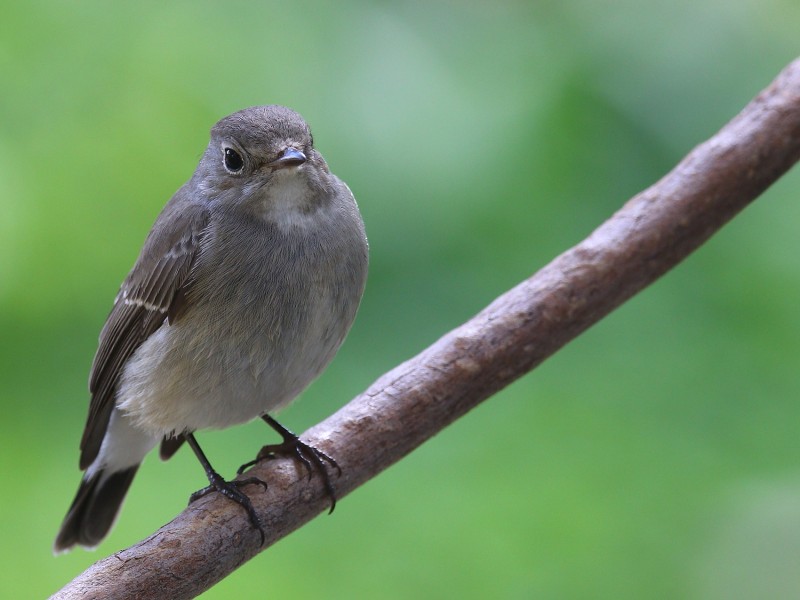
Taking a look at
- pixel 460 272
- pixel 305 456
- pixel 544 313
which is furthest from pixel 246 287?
pixel 460 272

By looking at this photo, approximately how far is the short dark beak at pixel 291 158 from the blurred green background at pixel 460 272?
110 centimetres

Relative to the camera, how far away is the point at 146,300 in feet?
10.6

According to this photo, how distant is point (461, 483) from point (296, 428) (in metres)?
0.64

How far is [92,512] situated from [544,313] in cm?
166

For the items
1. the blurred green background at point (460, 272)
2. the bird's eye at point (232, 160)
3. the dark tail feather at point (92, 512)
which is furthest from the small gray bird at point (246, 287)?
the blurred green background at point (460, 272)

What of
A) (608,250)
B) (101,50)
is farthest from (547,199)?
(101,50)

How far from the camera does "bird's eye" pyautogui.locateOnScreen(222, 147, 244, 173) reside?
3.02m

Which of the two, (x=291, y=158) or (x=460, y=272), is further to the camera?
(x=460, y=272)

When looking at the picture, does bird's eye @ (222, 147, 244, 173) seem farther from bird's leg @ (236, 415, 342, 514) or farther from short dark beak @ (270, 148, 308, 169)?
bird's leg @ (236, 415, 342, 514)

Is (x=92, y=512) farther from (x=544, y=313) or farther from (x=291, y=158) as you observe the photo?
(x=544, y=313)

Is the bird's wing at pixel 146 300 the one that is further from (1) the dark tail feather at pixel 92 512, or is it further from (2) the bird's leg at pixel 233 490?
(2) the bird's leg at pixel 233 490

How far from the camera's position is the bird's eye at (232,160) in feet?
9.89

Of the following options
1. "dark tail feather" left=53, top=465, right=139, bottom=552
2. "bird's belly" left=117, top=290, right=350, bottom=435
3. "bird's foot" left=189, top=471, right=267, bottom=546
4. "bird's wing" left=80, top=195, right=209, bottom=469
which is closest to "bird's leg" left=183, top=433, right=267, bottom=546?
"bird's foot" left=189, top=471, right=267, bottom=546

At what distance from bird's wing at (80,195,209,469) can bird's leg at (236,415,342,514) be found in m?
0.50
